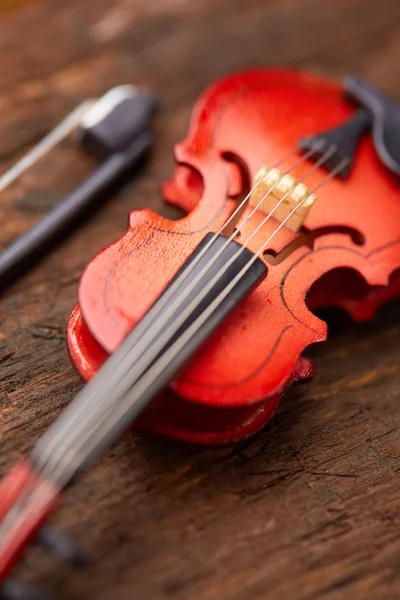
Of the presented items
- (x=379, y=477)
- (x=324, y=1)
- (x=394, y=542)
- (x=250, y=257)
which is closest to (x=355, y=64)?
(x=324, y=1)

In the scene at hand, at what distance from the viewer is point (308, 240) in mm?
1292

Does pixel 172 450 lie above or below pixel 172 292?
below

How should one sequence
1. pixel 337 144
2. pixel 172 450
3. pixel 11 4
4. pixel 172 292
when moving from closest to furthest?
pixel 172 292 < pixel 172 450 < pixel 337 144 < pixel 11 4

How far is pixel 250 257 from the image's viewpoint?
3.67 ft

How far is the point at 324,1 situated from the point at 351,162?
96cm

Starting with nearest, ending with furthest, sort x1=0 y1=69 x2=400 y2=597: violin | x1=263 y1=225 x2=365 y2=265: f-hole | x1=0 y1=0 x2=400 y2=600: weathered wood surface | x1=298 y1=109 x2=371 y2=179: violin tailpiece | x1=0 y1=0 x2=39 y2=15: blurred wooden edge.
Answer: x1=0 y1=69 x2=400 y2=597: violin
x1=0 y1=0 x2=400 y2=600: weathered wood surface
x1=263 y1=225 x2=365 y2=265: f-hole
x1=298 y1=109 x2=371 y2=179: violin tailpiece
x1=0 y1=0 x2=39 y2=15: blurred wooden edge

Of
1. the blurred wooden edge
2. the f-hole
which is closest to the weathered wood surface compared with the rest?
the blurred wooden edge

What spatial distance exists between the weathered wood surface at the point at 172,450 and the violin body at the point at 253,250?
137mm

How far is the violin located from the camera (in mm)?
960

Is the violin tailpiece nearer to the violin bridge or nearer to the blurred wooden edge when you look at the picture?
the violin bridge

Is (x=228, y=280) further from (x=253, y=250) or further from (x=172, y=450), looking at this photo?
(x=172, y=450)

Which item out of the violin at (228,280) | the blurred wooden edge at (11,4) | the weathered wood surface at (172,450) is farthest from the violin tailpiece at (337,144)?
the blurred wooden edge at (11,4)

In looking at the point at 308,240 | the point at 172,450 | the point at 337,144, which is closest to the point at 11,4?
the point at 337,144

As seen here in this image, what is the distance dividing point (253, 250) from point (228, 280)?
139mm
